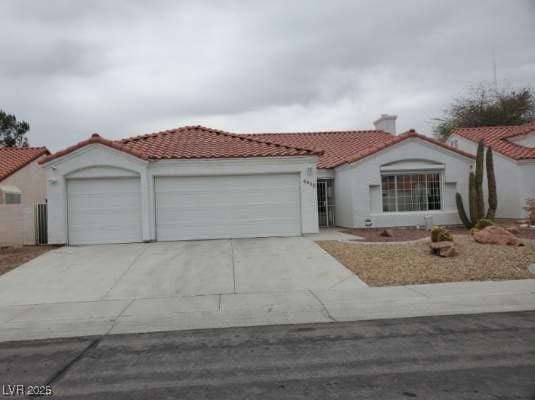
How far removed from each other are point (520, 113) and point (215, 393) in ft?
137

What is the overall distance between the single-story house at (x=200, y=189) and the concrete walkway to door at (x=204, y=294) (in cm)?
235

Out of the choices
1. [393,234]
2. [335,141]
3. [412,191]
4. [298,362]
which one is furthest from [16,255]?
[335,141]

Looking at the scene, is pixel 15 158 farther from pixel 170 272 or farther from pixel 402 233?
pixel 402 233

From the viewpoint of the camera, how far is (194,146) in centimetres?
1642

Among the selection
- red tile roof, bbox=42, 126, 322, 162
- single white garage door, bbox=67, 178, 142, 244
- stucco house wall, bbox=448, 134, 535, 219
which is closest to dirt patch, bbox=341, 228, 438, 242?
red tile roof, bbox=42, 126, 322, 162

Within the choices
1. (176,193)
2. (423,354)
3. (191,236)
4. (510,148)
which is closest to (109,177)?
(176,193)

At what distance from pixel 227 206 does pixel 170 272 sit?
502cm

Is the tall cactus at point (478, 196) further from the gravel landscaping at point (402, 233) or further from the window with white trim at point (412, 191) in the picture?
the window with white trim at point (412, 191)

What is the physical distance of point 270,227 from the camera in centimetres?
1527

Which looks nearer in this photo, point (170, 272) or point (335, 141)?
point (170, 272)

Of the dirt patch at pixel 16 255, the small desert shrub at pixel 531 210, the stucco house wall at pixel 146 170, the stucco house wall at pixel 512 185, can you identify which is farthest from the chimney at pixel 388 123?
the dirt patch at pixel 16 255

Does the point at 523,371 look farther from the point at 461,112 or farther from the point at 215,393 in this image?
the point at 461,112

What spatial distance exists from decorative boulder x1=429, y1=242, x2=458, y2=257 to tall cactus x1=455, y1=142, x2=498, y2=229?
19.6 feet

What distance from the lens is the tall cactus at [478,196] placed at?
16.0m
